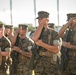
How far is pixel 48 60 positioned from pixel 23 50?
2442 mm

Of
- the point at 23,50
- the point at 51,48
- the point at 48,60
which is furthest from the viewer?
the point at 23,50

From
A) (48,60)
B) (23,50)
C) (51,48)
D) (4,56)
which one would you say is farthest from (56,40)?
(23,50)

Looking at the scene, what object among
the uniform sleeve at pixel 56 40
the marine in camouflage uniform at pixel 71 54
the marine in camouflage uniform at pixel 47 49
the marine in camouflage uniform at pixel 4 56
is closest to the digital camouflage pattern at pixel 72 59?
the marine in camouflage uniform at pixel 71 54

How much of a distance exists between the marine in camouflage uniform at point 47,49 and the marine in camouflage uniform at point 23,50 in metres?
2.18

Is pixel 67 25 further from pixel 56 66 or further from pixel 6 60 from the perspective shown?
pixel 6 60

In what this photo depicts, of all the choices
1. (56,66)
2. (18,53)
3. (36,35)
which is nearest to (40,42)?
(36,35)

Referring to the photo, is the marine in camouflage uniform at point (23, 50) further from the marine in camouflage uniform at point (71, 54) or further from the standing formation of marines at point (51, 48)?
the marine in camouflage uniform at point (71, 54)

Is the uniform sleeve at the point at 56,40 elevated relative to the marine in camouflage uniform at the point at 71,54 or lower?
elevated

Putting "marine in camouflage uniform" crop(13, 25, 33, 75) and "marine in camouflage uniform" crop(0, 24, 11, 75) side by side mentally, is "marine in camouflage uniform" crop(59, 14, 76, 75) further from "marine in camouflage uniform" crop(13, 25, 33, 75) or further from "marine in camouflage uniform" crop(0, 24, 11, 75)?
"marine in camouflage uniform" crop(13, 25, 33, 75)

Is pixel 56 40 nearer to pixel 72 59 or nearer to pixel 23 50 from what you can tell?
pixel 72 59

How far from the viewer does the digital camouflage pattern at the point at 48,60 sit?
7.11m

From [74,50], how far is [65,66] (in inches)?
18.6

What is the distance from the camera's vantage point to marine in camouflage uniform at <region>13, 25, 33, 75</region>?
374 inches

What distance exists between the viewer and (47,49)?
705cm
